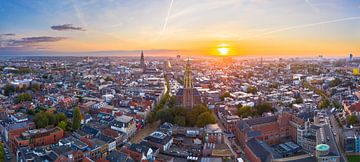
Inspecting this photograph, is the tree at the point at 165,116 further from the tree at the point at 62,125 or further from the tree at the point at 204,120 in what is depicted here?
the tree at the point at 62,125

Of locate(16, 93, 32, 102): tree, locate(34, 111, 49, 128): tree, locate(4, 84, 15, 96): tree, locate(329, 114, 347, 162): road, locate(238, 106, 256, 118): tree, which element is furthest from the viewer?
locate(4, 84, 15, 96): tree

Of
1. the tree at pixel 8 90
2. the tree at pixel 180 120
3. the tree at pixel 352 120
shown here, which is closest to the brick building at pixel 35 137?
the tree at pixel 180 120

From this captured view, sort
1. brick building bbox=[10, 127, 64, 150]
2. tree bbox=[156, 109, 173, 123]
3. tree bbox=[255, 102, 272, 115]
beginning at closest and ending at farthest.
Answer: brick building bbox=[10, 127, 64, 150] → tree bbox=[156, 109, 173, 123] → tree bbox=[255, 102, 272, 115]

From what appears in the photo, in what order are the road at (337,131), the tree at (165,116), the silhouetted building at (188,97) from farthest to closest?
the silhouetted building at (188,97) < the tree at (165,116) < the road at (337,131)

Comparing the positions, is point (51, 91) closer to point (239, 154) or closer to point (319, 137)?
point (239, 154)

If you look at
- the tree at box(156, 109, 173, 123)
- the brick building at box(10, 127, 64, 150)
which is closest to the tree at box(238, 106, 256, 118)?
the tree at box(156, 109, 173, 123)

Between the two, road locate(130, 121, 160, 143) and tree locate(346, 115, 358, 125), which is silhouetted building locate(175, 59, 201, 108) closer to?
road locate(130, 121, 160, 143)

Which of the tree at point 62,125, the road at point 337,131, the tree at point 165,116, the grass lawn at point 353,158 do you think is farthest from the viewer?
the tree at point 165,116

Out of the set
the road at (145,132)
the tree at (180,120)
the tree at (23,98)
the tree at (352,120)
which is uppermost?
the tree at (23,98)

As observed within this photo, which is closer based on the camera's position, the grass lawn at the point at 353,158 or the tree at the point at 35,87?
the grass lawn at the point at 353,158

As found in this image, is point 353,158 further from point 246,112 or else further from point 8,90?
point 8,90

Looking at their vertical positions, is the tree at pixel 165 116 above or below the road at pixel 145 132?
above
